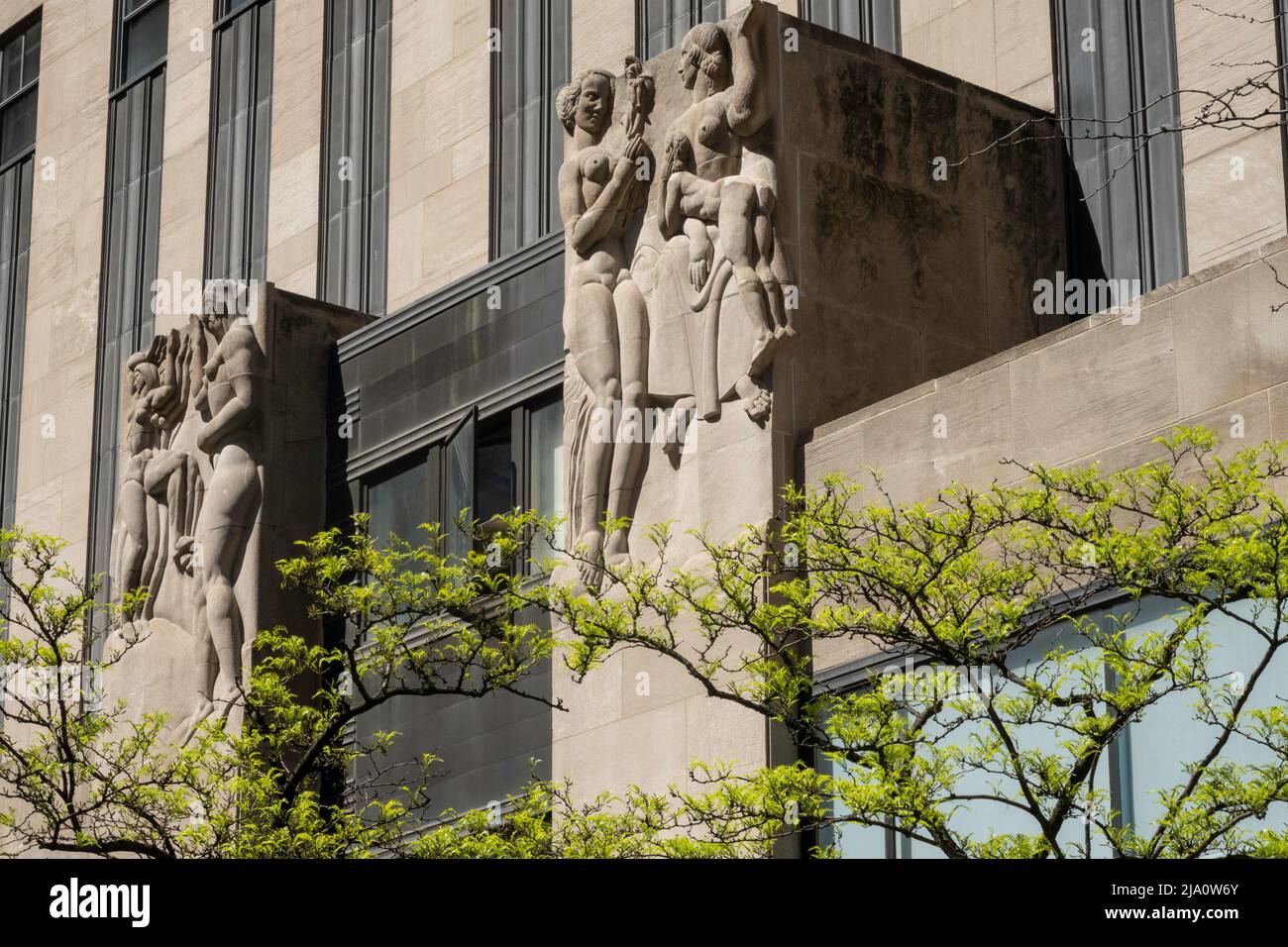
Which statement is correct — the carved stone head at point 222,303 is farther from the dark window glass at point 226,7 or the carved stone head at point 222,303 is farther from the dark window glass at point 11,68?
the dark window glass at point 11,68

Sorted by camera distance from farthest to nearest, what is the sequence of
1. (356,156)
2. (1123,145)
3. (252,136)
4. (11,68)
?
(11,68) → (252,136) → (356,156) → (1123,145)

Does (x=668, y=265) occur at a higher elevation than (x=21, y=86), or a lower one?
lower

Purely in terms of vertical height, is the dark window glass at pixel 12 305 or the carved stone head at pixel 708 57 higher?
the dark window glass at pixel 12 305

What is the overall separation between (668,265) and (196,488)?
9547 mm

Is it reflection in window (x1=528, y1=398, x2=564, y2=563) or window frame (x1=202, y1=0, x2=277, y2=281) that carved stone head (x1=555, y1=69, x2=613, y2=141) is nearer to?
reflection in window (x1=528, y1=398, x2=564, y2=563)

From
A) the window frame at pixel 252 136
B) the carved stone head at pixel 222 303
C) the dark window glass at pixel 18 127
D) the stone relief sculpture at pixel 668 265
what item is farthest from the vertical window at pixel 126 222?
the stone relief sculpture at pixel 668 265

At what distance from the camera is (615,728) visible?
82.2 ft

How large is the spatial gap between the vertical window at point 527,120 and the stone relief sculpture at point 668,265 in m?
8.58

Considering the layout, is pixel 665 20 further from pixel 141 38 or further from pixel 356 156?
pixel 141 38

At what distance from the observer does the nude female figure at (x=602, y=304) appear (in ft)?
84.4

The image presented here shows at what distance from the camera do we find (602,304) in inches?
1036

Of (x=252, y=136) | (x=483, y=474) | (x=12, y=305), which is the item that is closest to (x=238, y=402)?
(x=483, y=474)

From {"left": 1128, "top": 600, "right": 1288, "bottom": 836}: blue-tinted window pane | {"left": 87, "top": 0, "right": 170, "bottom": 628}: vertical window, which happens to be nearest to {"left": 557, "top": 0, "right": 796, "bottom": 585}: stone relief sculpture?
{"left": 1128, "top": 600, "right": 1288, "bottom": 836}: blue-tinted window pane
